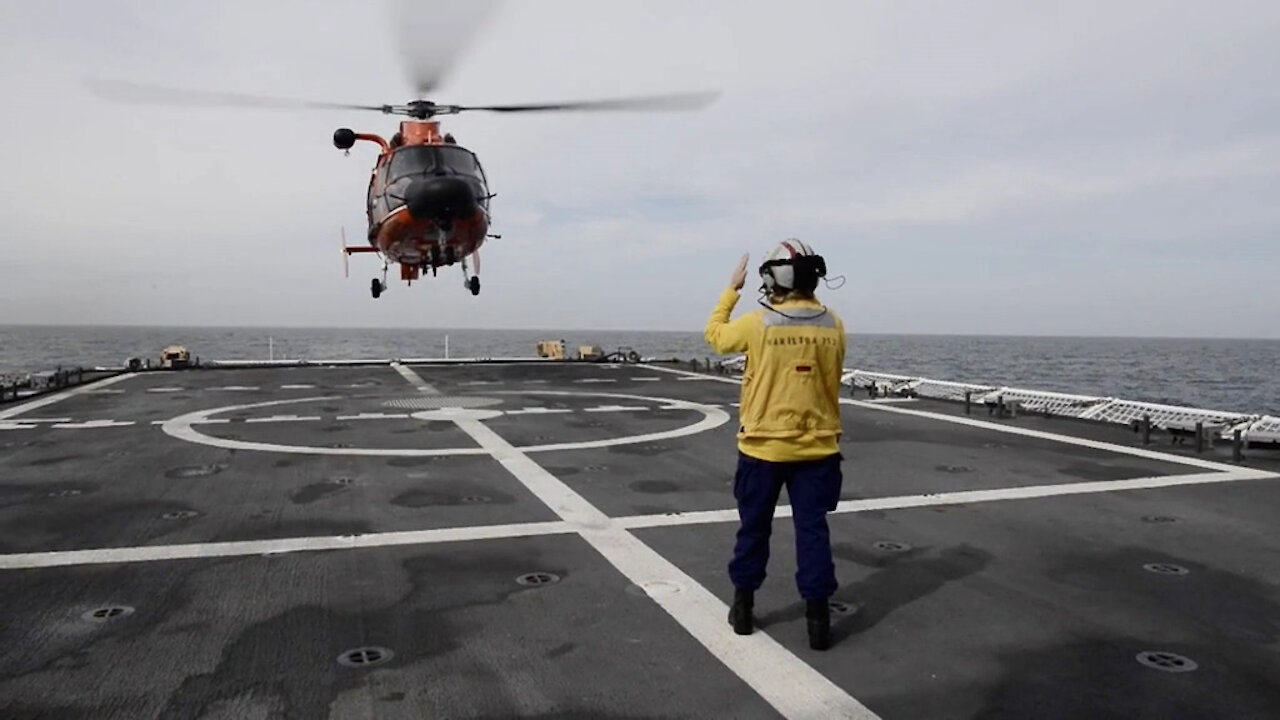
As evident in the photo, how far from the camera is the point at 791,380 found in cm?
524

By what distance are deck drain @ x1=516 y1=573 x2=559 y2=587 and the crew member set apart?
1.63m

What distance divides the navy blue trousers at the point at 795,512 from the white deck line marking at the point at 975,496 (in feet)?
9.33

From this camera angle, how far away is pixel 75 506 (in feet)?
29.2

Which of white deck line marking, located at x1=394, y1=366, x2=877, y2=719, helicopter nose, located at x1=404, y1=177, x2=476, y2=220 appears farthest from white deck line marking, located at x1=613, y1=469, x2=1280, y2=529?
helicopter nose, located at x1=404, y1=177, x2=476, y2=220

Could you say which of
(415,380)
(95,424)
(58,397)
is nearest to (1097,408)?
(415,380)

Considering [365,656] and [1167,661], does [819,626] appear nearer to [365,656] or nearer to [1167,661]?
[1167,661]

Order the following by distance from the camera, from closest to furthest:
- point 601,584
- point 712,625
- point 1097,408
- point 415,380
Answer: point 712,625 < point 601,584 < point 1097,408 < point 415,380

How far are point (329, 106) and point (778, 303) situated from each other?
2257 cm

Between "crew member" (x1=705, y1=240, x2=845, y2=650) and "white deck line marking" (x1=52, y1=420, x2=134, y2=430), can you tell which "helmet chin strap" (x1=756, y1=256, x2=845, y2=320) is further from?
"white deck line marking" (x1=52, y1=420, x2=134, y2=430)

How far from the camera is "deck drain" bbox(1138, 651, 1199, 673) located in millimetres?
4832

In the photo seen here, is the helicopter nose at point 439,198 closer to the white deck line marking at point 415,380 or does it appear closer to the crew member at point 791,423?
the white deck line marking at point 415,380

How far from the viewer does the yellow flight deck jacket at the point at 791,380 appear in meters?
5.24

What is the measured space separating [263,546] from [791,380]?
16.6 feet

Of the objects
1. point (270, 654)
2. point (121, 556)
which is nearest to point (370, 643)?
point (270, 654)
